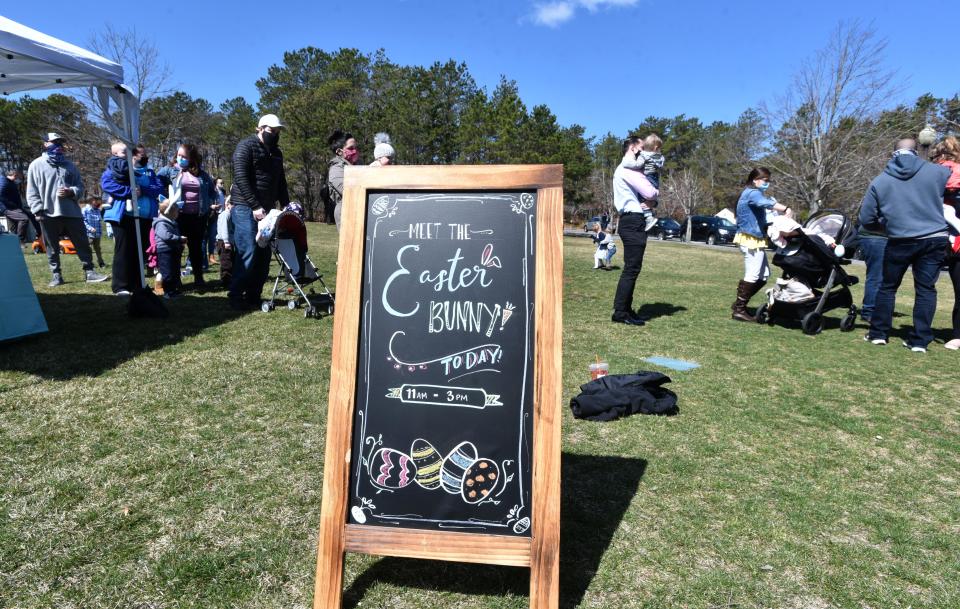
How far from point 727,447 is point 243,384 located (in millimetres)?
3442

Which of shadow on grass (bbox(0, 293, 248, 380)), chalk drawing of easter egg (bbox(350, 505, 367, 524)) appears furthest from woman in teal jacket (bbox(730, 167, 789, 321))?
shadow on grass (bbox(0, 293, 248, 380))

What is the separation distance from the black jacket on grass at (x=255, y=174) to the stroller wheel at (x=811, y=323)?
649 cm

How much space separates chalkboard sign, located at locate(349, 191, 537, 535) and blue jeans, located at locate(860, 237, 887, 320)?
6801 millimetres

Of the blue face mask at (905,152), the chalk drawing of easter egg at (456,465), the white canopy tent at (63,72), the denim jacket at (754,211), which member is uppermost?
the white canopy tent at (63,72)

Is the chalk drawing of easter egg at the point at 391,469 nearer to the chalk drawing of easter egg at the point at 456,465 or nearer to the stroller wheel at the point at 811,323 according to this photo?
the chalk drawing of easter egg at the point at 456,465

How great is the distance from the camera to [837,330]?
6.91 m

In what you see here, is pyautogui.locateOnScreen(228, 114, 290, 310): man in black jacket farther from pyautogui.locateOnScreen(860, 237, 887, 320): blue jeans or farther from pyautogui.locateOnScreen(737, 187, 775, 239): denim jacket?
pyautogui.locateOnScreen(860, 237, 887, 320): blue jeans

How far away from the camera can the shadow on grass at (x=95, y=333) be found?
4.51 metres

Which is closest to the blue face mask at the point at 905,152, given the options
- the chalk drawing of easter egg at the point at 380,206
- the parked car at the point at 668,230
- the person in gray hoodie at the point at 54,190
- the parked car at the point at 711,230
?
the chalk drawing of easter egg at the point at 380,206

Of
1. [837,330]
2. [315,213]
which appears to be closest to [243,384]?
[837,330]

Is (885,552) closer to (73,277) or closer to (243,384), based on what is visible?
(243,384)

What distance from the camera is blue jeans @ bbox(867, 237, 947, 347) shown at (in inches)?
219

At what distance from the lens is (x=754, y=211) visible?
6.67 m

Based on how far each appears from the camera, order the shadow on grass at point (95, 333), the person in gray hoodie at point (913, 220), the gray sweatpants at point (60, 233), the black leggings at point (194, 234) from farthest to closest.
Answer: the black leggings at point (194, 234) < the gray sweatpants at point (60, 233) < the person in gray hoodie at point (913, 220) < the shadow on grass at point (95, 333)
